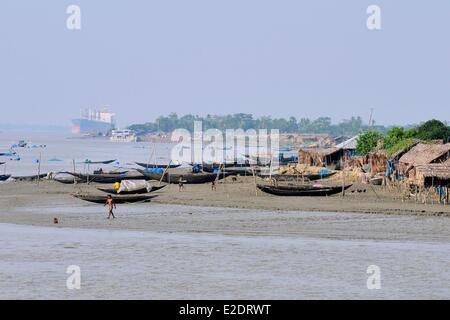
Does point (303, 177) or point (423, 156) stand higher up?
point (423, 156)

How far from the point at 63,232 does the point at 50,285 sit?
27.9 feet

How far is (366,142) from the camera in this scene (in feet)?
193

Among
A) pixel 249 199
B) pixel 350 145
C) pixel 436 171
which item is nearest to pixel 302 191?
pixel 249 199

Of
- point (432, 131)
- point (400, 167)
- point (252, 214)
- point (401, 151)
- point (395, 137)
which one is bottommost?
point (252, 214)

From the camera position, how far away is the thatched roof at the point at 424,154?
3978 centimetres

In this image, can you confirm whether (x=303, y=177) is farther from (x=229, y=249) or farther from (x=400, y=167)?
(x=229, y=249)

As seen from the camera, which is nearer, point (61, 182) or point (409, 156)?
point (409, 156)

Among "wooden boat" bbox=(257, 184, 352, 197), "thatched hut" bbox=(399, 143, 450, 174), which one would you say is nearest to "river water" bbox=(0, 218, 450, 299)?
"wooden boat" bbox=(257, 184, 352, 197)

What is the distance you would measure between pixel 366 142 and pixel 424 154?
1793 cm

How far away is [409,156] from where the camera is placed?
42.2 m

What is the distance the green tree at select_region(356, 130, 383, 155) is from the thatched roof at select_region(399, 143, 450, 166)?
1441 centimetres
